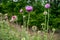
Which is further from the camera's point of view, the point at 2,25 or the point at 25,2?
the point at 25,2

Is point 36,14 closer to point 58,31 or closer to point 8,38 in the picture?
point 58,31

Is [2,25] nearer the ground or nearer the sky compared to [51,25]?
nearer the sky

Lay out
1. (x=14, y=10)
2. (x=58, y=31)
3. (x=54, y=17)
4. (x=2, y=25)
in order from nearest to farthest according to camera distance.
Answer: (x=2, y=25), (x=58, y=31), (x=54, y=17), (x=14, y=10)

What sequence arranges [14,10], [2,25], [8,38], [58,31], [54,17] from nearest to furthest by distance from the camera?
1. [8,38]
2. [2,25]
3. [58,31]
4. [54,17]
5. [14,10]

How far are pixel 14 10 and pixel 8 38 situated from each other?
12.3 ft

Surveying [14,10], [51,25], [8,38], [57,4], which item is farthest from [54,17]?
[8,38]

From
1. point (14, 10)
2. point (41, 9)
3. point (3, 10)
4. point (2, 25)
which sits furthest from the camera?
point (3, 10)

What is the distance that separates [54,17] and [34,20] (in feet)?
1.87

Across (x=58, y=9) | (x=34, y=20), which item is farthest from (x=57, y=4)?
(x=34, y=20)

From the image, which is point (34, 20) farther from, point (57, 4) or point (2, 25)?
point (2, 25)

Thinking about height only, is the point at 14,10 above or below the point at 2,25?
below

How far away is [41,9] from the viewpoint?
7.45 m

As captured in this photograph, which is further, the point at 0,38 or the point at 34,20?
the point at 34,20

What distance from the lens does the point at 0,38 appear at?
476 centimetres
